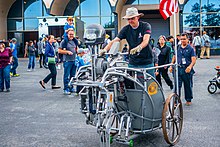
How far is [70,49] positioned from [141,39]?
490 centimetres

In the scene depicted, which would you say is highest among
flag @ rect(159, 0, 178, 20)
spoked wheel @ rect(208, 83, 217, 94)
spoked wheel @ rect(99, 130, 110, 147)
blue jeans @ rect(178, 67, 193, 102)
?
flag @ rect(159, 0, 178, 20)

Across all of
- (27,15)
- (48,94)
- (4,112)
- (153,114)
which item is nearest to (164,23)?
(27,15)

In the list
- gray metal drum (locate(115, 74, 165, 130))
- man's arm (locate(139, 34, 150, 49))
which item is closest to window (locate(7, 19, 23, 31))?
man's arm (locate(139, 34, 150, 49))

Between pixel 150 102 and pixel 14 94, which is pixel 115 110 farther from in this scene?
pixel 14 94

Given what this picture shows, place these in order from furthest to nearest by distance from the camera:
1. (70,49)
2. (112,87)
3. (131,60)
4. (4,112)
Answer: (70,49), (4,112), (131,60), (112,87)

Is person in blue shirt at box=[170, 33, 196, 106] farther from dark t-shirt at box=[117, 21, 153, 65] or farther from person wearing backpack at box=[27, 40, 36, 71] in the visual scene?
person wearing backpack at box=[27, 40, 36, 71]

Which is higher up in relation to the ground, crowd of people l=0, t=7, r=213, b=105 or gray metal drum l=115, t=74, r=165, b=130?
crowd of people l=0, t=7, r=213, b=105

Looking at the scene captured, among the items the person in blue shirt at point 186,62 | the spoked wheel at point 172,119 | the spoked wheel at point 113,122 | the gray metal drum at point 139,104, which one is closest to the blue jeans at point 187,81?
the person in blue shirt at point 186,62

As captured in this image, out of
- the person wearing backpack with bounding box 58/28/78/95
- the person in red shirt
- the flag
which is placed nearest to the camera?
the flag

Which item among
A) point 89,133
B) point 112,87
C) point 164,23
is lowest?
point 89,133

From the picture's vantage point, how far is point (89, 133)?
5.89m

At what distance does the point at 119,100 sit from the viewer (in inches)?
190

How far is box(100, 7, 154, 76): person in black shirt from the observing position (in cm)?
516

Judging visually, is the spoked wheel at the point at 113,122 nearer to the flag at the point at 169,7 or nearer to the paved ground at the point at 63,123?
the paved ground at the point at 63,123
